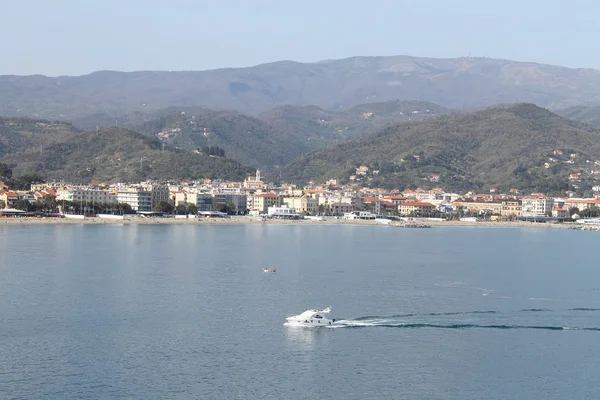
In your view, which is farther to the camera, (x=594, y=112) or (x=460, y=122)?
(x=594, y=112)

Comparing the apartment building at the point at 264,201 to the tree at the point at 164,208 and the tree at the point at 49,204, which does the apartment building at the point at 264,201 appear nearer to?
the tree at the point at 164,208

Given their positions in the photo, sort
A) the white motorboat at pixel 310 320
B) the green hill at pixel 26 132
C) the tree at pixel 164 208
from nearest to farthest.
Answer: the white motorboat at pixel 310 320, the tree at pixel 164 208, the green hill at pixel 26 132

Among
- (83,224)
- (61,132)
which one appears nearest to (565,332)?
(83,224)

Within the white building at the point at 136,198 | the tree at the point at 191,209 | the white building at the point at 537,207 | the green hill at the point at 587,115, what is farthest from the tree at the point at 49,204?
the green hill at the point at 587,115

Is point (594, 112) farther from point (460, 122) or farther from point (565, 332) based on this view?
point (565, 332)

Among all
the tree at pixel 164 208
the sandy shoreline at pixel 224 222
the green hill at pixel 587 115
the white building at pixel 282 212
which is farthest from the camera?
the green hill at pixel 587 115

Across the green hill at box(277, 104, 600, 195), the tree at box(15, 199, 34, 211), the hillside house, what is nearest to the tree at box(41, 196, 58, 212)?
the tree at box(15, 199, 34, 211)
